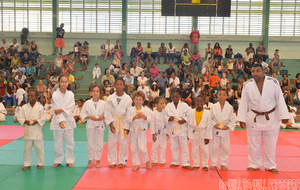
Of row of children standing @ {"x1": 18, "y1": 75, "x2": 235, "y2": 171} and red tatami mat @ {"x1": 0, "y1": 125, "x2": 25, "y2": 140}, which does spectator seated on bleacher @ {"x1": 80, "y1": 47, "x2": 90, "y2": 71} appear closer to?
red tatami mat @ {"x1": 0, "y1": 125, "x2": 25, "y2": 140}

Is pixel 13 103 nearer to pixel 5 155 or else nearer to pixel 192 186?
pixel 5 155

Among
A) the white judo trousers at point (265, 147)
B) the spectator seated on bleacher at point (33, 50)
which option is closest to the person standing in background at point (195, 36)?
the spectator seated on bleacher at point (33, 50)

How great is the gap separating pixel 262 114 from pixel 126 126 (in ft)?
7.70

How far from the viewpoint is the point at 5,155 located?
16.5ft

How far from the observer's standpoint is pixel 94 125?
4445 millimetres

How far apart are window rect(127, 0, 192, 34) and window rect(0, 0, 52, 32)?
5.58 meters

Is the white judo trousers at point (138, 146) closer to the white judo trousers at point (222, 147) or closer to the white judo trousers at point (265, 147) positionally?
the white judo trousers at point (222, 147)

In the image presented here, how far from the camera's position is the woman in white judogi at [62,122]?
439 centimetres

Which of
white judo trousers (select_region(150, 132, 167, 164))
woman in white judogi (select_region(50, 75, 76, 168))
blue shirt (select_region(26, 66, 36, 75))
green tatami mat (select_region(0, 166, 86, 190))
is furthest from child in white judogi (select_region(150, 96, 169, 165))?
blue shirt (select_region(26, 66, 36, 75))

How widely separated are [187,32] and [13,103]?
1122 centimetres

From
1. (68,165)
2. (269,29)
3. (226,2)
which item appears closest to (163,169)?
(68,165)

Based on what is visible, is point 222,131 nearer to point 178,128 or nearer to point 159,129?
point 178,128

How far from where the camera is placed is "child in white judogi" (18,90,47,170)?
4324 mm

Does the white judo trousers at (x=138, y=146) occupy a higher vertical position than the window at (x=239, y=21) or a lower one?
lower
